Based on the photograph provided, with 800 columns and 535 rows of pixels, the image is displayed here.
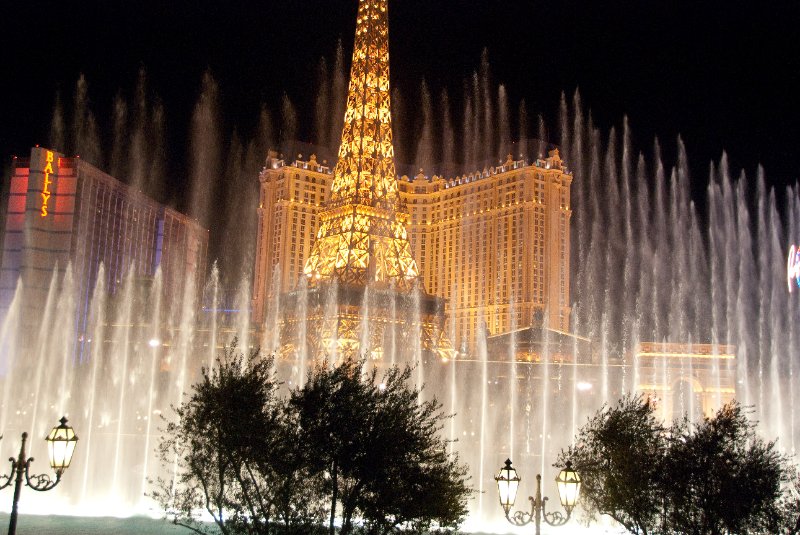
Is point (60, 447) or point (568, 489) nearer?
point (60, 447)

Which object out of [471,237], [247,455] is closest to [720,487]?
[247,455]

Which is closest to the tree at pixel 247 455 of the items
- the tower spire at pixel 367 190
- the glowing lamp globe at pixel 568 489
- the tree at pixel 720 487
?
the glowing lamp globe at pixel 568 489

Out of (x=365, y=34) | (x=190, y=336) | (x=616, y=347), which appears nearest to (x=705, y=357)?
(x=616, y=347)

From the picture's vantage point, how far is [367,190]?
72.4m

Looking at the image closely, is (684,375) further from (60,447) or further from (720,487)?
(60,447)

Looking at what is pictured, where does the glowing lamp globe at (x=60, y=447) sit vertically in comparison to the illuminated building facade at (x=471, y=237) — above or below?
below

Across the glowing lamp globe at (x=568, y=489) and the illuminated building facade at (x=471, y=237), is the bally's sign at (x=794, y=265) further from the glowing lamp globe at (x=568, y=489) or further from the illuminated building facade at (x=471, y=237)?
the illuminated building facade at (x=471, y=237)

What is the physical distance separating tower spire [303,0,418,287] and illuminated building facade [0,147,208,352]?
29.5m

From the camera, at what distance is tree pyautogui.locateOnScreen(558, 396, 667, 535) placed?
16.0 metres

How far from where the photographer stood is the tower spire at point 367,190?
2810 inches

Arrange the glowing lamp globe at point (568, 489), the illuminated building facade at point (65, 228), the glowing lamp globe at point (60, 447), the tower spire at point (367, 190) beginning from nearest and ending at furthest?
the glowing lamp globe at point (60, 447) < the glowing lamp globe at point (568, 489) < the tower spire at point (367, 190) < the illuminated building facade at point (65, 228)

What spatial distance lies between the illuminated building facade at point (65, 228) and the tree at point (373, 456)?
71717 millimetres

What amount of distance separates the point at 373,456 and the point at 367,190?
58.6 metres

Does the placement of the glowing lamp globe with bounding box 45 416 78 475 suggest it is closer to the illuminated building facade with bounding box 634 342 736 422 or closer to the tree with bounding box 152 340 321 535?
the tree with bounding box 152 340 321 535
